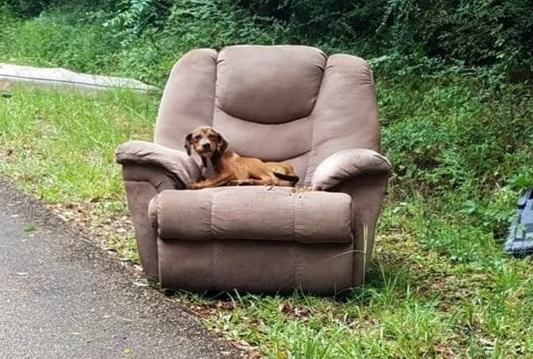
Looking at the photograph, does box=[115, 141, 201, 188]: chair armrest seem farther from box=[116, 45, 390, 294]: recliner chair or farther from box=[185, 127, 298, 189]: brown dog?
box=[185, 127, 298, 189]: brown dog

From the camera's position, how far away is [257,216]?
3.65 metres

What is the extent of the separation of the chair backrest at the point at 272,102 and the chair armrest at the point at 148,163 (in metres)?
0.39

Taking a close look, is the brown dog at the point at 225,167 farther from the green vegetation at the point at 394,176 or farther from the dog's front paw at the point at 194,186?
the green vegetation at the point at 394,176

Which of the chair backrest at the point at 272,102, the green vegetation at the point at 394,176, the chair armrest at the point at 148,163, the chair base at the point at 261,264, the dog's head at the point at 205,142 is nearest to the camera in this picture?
the green vegetation at the point at 394,176

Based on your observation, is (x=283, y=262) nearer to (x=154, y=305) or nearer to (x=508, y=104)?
(x=154, y=305)

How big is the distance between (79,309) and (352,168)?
1.31 metres

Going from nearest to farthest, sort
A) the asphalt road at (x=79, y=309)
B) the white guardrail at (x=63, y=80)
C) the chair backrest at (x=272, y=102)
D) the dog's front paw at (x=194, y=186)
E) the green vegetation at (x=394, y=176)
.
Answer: the asphalt road at (x=79, y=309)
the green vegetation at (x=394, y=176)
the dog's front paw at (x=194, y=186)
the chair backrest at (x=272, y=102)
the white guardrail at (x=63, y=80)

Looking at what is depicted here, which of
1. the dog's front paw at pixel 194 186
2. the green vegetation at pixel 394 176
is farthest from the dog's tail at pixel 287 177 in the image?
the green vegetation at pixel 394 176

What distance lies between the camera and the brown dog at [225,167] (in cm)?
413

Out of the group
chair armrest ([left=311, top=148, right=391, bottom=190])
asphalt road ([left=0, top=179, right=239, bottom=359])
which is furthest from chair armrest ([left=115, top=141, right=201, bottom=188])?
chair armrest ([left=311, top=148, right=391, bottom=190])

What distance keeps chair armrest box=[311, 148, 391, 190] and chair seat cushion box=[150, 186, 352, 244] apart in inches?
3.9

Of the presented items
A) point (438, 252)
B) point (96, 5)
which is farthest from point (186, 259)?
point (96, 5)

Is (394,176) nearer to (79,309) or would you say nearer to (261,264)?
(261,264)

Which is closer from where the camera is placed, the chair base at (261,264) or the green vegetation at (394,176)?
the green vegetation at (394,176)
